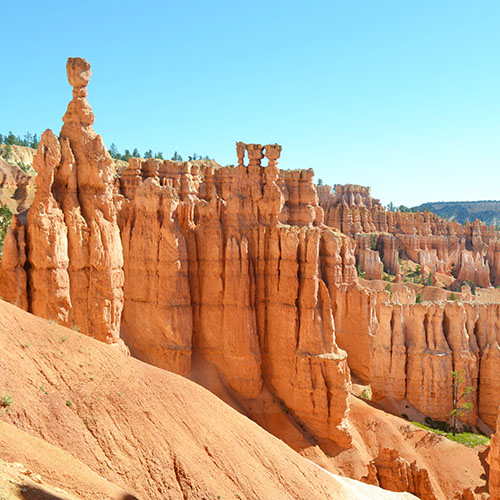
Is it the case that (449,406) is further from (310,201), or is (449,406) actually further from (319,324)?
(310,201)

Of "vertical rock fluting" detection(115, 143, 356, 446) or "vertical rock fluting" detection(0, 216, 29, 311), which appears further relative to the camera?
"vertical rock fluting" detection(115, 143, 356, 446)

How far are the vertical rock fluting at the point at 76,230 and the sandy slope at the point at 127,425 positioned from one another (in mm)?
2799

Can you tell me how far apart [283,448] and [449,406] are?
19829 mm

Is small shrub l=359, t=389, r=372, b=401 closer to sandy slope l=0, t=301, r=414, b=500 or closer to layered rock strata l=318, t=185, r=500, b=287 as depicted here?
sandy slope l=0, t=301, r=414, b=500

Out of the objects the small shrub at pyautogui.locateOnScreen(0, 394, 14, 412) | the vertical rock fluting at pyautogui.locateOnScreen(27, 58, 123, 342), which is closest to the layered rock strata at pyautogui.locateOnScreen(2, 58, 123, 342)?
the vertical rock fluting at pyautogui.locateOnScreen(27, 58, 123, 342)

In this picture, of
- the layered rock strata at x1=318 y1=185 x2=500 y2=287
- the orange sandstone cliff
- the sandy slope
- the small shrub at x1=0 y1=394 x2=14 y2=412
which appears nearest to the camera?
the small shrub at x1=0 y1=394 x2=14 y2=412

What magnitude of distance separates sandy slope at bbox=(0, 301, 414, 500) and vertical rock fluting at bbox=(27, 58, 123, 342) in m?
2.80

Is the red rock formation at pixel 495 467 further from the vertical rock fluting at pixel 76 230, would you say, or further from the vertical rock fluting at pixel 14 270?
the vertical rock fluting at pixel 14 270

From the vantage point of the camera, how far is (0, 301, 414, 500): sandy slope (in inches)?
426

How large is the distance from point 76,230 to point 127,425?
7165mm

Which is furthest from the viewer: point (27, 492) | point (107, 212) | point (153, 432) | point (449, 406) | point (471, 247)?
point (471, 247)

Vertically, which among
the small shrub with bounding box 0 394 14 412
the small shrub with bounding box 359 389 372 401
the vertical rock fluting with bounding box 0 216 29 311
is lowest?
the small shrub with bounding box 359 389 372 401

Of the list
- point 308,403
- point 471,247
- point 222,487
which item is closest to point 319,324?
point 308,403

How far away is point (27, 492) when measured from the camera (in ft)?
25.0
